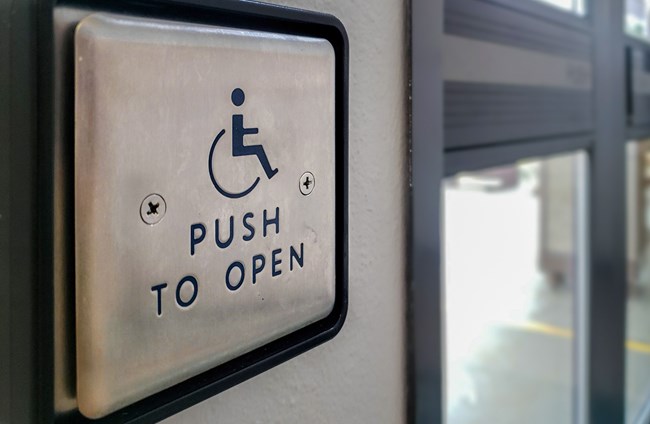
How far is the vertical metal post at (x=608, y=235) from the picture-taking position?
1461 millimetres

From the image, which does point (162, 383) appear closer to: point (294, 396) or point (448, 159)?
point (294, 396)

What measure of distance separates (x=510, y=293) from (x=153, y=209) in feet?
15.0

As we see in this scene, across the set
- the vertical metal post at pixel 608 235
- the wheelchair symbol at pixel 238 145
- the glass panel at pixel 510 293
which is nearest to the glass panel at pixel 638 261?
the glass panel at pixel 510 293

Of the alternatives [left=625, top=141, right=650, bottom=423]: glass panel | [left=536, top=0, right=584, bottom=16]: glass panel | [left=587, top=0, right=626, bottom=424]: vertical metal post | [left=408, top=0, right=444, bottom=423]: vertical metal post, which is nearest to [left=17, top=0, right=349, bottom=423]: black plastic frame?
[left=408, top=0, right=444, bottom=423]: vertical metal post

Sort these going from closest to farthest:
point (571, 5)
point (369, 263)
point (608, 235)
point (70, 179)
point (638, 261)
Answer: point (70, 179), point (369, 263), point (571, 5), point (608, 235), point (638, 261)

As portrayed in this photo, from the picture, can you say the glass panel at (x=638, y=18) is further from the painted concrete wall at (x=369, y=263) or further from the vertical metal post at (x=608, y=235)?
the painted concrete wall at (x=369, y=263)

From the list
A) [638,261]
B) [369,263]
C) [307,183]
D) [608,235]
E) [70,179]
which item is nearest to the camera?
[70,179]

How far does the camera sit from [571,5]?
1389 mm

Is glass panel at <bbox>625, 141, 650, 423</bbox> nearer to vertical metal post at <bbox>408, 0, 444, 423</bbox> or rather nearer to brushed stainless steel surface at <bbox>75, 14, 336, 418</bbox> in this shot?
vertical metal post at <bbox>408, 0, 444, 423</bbox>

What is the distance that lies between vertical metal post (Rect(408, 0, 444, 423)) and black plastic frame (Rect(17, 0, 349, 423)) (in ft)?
0.58

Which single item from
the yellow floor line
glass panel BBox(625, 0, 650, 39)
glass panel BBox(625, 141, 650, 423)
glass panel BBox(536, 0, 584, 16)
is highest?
glass panel BBox(625, 0, 650, 39)

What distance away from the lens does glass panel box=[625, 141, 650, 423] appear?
2.81 meters

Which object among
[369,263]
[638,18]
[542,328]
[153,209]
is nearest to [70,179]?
[153,209]

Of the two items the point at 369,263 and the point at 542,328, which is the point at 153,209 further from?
the point at 542,328
